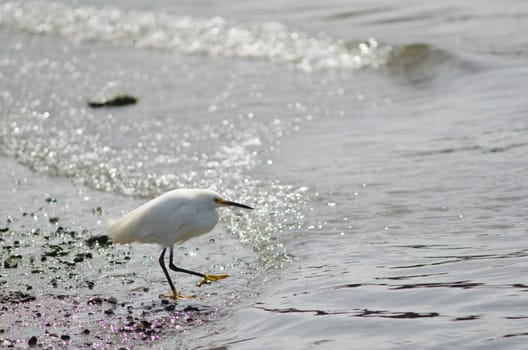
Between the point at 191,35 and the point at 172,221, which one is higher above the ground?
the point at 191,35

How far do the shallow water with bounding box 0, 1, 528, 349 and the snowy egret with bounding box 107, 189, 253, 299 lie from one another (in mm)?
355

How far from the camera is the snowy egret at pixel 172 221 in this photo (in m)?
6.28

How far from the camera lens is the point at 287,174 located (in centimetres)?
893

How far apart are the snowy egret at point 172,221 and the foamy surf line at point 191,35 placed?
760cm

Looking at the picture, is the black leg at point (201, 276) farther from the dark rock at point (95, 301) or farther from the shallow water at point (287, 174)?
the dark rock at point (95, 301)

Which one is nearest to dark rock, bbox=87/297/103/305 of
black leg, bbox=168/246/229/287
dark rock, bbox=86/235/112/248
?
black leg, bbox=168/246/229/287

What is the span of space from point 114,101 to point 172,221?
618 cm

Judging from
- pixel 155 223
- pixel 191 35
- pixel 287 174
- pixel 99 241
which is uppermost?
pixel 191 35

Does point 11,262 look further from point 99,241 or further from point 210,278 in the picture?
point 210,278

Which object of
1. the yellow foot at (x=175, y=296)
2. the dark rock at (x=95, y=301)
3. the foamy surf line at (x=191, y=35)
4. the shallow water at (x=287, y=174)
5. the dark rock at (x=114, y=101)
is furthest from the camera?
the foamy surf line at (x=191, y=35)

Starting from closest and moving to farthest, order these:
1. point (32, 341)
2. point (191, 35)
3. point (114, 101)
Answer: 1. point (32, 341)
2. point (114, 101)
3. point (191, 35)

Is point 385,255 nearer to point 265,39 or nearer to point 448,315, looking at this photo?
point 448,315

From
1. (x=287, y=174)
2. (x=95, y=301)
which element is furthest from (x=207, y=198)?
(x=287, y=174)

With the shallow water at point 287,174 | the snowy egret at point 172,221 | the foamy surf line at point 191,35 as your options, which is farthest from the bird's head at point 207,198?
the foamy surf line at point 191,35
